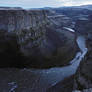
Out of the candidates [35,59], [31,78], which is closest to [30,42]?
[35,59]

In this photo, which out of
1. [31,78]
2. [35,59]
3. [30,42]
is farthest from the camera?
[30,42]

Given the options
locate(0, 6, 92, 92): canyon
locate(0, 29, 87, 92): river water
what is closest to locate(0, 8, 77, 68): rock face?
locate(0, 6, 92, 92): canyon

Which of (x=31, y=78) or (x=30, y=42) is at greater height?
(x=30, y=42)

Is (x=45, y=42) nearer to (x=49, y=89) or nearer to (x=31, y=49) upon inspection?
(x=31, y=49)

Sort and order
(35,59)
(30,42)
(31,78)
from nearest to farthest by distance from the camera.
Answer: (31,78) → (35,59) → (30,42)

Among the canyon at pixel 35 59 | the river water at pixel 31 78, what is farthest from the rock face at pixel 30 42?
the river water at pixel 31 78

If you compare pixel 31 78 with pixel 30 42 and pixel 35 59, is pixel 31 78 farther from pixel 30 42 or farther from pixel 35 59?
pixel 30 42

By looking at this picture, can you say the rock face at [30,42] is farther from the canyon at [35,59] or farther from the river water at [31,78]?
the river water at [31,78]
